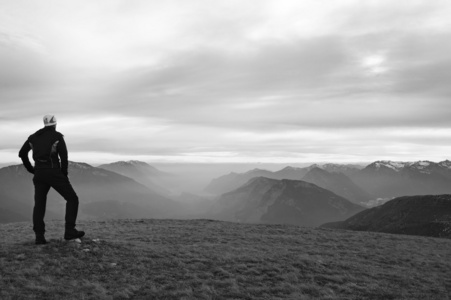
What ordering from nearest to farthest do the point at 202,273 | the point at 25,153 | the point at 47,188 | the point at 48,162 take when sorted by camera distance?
the point at 202,273
the point at 48,162
the point at 25,153
the point at 47,188

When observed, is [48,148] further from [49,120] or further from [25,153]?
[25,153]

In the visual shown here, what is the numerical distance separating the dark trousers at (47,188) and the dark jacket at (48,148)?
28 centimetres

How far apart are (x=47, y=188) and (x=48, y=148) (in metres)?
1.83

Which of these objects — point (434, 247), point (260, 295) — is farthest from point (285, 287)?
point (434, 247)

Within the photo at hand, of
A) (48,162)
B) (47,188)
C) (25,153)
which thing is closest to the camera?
(48,162)

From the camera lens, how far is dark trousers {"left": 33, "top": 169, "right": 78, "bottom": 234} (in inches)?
522

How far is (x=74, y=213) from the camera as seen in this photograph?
13891 mm

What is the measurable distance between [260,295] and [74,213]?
27.6 ft

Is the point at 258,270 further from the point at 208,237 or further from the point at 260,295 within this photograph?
the point at 208,237

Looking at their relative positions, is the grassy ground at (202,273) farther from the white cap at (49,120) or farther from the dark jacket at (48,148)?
the white cap at (49,120)

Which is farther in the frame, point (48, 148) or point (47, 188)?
point (47, 188)

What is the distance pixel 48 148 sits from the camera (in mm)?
13055

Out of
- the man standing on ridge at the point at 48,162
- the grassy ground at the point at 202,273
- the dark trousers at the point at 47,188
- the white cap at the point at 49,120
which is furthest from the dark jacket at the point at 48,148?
the grassy ground at the point at 202,273

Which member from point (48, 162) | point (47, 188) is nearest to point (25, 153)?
point (48, 162)
